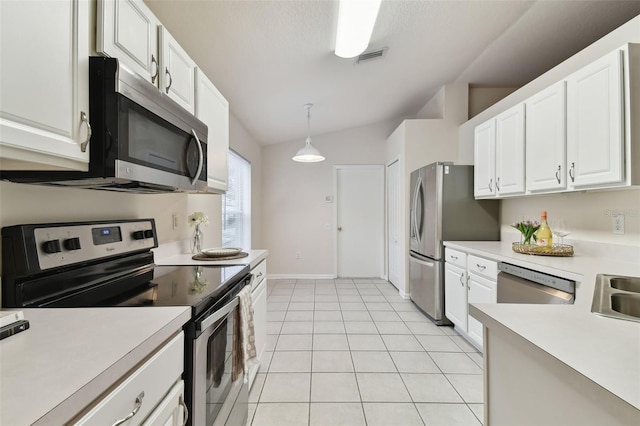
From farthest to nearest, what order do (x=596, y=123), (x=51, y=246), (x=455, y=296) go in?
(x=455, y=296) → (x=596, y=123) → (x=51, y=246)

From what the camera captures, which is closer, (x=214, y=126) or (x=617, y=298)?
(x=617, y=298)

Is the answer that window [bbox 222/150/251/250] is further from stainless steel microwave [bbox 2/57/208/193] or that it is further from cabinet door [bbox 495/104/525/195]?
cabinet door [bbox 495/104/525/195]

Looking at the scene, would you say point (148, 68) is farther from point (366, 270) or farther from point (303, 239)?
point (366, 270)

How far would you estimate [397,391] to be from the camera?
1946mm

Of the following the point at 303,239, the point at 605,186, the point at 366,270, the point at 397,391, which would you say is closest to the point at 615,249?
the point at 605,186

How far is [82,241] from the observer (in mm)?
1191

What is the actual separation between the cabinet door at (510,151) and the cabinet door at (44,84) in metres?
2.83

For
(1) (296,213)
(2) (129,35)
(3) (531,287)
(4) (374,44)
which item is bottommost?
(3) (531,287)

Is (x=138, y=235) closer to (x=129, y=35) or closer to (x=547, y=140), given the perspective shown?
(x=129, y=35)

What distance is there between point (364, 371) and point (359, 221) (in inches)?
128

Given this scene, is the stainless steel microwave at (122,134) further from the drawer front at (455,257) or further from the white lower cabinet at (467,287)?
the drawer front at (455,257)

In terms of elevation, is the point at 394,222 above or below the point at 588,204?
below

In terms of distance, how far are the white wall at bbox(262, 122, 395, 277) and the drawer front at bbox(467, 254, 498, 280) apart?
2.86 meters

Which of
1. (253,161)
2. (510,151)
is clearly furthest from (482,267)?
(253,161)
